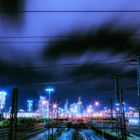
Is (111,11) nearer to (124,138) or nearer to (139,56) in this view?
(139,56)

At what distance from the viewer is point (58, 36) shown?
18688 mm

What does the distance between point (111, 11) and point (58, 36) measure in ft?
18.5

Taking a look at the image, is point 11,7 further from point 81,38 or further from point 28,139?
point 28,139

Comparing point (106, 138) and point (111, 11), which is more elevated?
point (111, 11)

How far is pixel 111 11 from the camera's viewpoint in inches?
555

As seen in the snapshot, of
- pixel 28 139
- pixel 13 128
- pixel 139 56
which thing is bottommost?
pixel 28 139

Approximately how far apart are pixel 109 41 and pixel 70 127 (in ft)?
217

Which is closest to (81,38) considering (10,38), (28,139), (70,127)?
(10,38)

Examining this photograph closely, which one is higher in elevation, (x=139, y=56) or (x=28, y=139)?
(x=139, y=56)

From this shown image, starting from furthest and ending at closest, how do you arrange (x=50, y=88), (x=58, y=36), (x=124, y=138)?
(x=50, y=88) → (x=124, y=138) → (x=58, y=36)

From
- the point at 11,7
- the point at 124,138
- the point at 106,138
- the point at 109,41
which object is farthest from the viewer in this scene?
the point at 106,138

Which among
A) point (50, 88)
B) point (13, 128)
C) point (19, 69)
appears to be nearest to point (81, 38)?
point (13, 128)

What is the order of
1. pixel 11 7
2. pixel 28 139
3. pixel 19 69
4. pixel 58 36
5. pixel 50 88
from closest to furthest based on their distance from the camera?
pixel 11 7, pixel 58 36, pixel 19 69, pixel 28 139, pixel 50 88

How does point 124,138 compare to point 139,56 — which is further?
point 124,138
